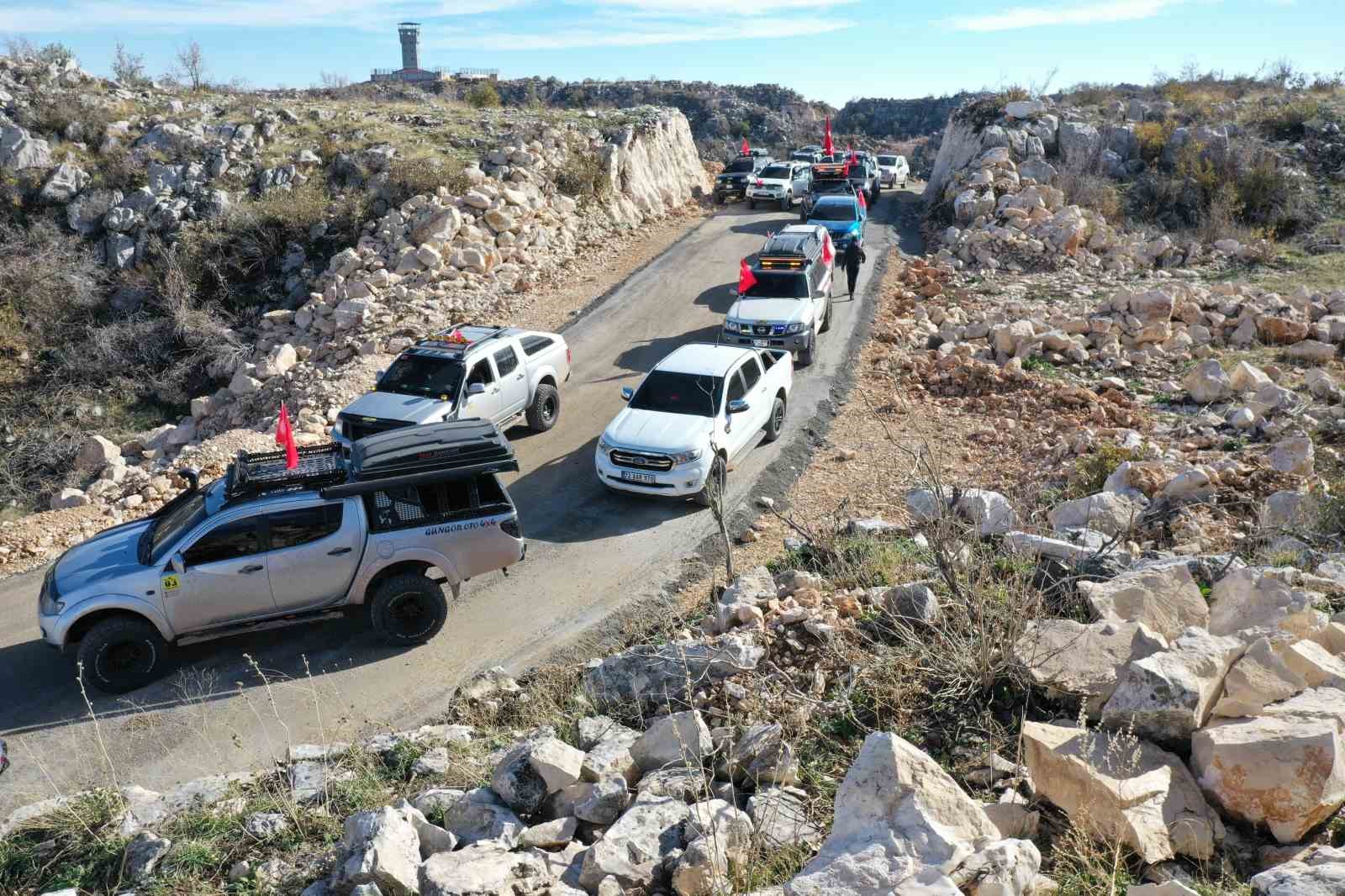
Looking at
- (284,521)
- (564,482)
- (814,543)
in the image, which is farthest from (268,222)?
(814,543)

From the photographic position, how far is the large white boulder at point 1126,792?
4500 mm

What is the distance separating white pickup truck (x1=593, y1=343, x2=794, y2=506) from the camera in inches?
489

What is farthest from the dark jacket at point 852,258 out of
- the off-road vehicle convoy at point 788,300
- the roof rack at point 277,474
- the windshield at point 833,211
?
the roof rack at point 277,474

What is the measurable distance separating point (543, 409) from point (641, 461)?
359cm

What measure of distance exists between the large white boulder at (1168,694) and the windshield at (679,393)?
8.38m

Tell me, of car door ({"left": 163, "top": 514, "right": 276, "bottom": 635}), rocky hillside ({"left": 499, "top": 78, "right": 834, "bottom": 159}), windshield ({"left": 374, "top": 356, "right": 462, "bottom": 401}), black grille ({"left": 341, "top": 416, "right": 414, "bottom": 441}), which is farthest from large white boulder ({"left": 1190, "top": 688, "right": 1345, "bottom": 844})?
rocky hillside ({"left": 499, "top": 78, "right": 834, "bottom": 159})

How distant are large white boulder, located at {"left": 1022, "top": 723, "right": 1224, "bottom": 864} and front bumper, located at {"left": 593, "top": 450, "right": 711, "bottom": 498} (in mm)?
7625

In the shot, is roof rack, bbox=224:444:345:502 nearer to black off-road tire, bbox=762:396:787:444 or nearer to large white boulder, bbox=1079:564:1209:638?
black off-road tire, bbox=762:396:787:444

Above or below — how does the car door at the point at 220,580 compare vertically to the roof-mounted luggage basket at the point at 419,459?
below

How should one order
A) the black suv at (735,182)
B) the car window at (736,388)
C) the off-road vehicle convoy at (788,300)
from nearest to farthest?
the car window at (736,388) < the off-road vehicle convoy at (788,300) < the black suv at (735,182)

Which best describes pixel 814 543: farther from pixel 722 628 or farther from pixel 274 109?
pixel 274 109

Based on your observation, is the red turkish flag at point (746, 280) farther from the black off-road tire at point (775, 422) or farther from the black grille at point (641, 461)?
the black grille at point (641, 461)

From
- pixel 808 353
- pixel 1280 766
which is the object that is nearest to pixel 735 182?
pixel 808 353

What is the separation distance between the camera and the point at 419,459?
31.6ft
